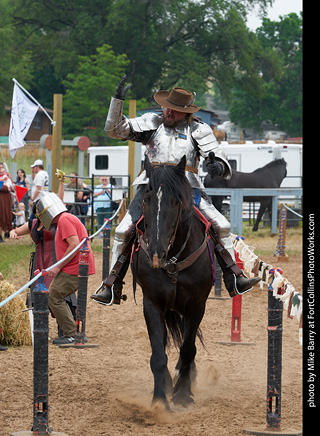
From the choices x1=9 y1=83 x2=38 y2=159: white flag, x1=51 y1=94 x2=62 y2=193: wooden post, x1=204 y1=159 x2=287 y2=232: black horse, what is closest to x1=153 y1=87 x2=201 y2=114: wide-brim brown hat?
x1=51 y1=94 x2=62 y2=193: wooden post

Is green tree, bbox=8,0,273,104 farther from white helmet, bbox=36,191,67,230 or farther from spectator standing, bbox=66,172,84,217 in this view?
white helmet, bbox=36,191,67,230

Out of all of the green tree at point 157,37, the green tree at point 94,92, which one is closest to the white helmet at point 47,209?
the green tree at point 94,92

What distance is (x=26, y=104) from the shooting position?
2039 cm

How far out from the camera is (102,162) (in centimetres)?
2928

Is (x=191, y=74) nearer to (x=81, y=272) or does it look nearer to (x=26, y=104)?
(x=26, y=104)

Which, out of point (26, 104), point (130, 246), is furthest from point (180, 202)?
point (26, 104)

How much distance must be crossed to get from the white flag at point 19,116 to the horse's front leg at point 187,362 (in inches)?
553

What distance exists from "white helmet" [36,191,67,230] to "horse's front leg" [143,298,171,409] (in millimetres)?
2554

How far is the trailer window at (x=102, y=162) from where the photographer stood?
2920cm

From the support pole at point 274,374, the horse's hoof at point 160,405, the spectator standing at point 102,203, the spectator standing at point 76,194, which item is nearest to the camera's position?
the support pole at point 274,374

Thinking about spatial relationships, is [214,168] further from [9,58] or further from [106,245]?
[9,58]

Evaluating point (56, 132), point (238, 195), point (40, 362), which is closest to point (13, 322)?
point (40, 362)

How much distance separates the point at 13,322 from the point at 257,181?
15869 mm

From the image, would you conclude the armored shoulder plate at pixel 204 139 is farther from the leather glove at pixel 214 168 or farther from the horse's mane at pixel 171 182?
the horse's mane at pixel 171 182
